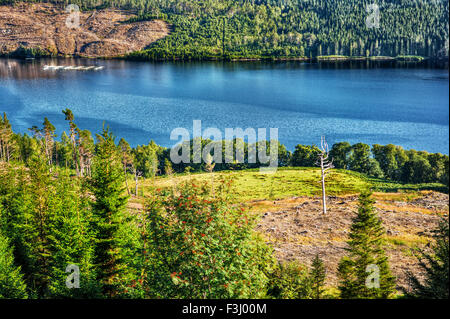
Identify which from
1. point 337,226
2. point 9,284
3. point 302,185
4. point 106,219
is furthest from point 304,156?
point 9,284

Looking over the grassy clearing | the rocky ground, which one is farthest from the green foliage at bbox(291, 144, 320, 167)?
the rocky ground

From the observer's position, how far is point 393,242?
3775cm

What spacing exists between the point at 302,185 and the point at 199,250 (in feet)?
223

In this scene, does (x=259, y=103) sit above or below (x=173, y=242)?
above

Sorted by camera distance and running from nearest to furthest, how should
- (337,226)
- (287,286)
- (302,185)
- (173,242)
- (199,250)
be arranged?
(199,250), (173,242), (287,286), (337,226), (302,185)

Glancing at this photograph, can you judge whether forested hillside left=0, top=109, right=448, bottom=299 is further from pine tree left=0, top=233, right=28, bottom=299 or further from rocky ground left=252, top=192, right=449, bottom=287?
rocky ground left=252, top=192, right=449, bottom=287

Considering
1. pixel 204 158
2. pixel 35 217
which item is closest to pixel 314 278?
pixel 35 217

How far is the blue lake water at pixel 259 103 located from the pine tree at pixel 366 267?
247 feet

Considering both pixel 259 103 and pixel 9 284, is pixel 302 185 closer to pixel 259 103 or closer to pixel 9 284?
pixel 9 284

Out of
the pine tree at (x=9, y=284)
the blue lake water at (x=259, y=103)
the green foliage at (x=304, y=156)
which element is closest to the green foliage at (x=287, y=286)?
the pine tree at (x=9, y=284)

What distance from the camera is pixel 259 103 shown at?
447 ft

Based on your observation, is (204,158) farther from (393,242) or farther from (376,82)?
(376,82)

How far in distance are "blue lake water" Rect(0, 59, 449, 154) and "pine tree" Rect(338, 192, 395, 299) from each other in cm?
7530
